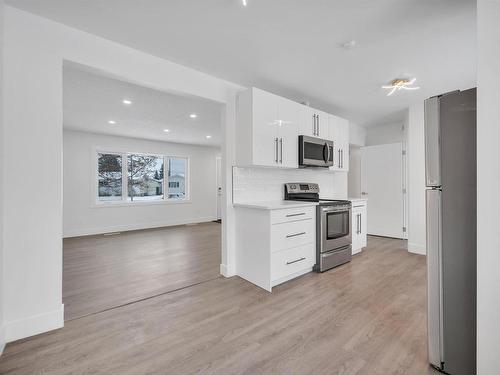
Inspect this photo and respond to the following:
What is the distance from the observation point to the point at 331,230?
10.8 feet

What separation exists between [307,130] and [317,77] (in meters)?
0.72

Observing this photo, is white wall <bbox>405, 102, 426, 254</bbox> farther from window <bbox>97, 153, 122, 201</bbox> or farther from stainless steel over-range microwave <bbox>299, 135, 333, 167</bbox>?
window <bbox>97, 153, 122, 201</bbox>

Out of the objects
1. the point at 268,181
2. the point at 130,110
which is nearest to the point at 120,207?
the point at 130,110

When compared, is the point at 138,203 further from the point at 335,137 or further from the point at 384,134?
the point at 384,134

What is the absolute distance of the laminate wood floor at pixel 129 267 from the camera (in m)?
2.55

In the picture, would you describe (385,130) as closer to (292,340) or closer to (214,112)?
(214,112)

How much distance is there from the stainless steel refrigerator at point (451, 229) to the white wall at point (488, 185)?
0.25 metres

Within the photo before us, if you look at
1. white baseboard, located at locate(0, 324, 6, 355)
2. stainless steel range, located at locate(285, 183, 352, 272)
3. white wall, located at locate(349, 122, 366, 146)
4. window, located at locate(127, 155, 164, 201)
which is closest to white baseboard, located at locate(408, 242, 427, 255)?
stainless steel range, located at locate(285, 183, 352, 272)

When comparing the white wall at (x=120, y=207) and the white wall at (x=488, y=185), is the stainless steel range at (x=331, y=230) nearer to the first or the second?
the white wall at (x=488, y=185)

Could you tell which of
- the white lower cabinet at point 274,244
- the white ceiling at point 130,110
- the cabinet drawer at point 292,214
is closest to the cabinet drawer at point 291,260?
the white lower cabinet at point 274,244

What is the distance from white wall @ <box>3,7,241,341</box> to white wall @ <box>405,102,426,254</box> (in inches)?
185

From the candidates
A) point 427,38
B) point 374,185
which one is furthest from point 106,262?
point 374,185

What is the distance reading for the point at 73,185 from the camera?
5.69 m

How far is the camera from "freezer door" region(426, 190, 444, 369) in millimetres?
1474
